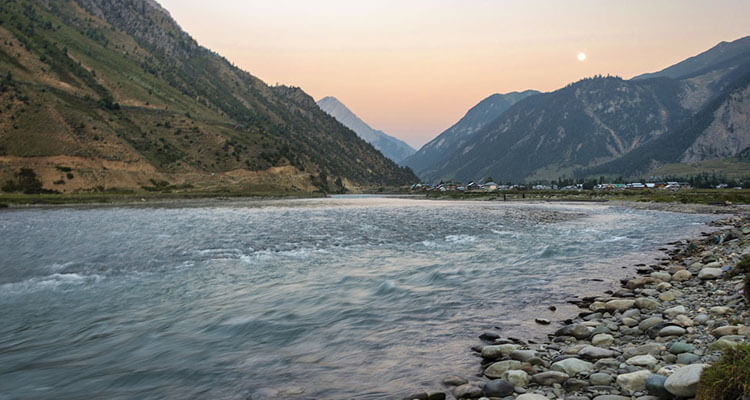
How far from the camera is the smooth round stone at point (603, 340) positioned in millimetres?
9055

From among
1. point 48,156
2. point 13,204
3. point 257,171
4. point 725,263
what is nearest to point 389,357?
point 725,263

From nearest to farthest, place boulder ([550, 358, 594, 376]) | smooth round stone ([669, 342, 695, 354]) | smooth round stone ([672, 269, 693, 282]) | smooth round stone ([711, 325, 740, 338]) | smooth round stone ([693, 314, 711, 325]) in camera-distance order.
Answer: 1. boulder ([550, 358, 594, 376])
2. smooth round stone ([669, 342, 695, 354])
3. smooth round stone ([711, 325, 740, 338])
4. smooth round stone ([693, 314, 711, 325])
5. smooth round stone ([672, 269, 693, 282])

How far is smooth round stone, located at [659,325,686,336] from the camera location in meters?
8.86

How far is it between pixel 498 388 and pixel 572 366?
178 centimetres

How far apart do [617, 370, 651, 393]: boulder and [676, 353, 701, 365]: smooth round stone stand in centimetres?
96

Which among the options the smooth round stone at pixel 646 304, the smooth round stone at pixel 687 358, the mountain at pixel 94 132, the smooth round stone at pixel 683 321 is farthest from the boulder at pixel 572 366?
the mountain at pixel 94 132

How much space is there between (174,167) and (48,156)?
141 ft

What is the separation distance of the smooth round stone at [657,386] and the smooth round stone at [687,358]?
130 cm

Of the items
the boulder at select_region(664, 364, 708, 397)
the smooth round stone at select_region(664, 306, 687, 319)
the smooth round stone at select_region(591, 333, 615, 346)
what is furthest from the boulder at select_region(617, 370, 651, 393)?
the smooth round stone at select_region(664, 306, 687, 319)

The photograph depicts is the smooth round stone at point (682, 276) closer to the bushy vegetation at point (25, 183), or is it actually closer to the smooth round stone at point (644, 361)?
the smooth round stone at point (644, 361)

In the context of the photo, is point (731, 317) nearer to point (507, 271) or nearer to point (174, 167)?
point (507, 271)

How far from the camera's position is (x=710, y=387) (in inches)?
204

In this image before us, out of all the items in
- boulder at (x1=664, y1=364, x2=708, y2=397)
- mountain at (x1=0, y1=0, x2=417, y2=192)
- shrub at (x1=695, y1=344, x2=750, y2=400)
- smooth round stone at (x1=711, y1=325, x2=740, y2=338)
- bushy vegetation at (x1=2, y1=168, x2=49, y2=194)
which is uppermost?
mountain at (x1=0, y1=0, x2=417, y2=192)

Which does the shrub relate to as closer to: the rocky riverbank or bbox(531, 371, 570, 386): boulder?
the rocky riverbank
